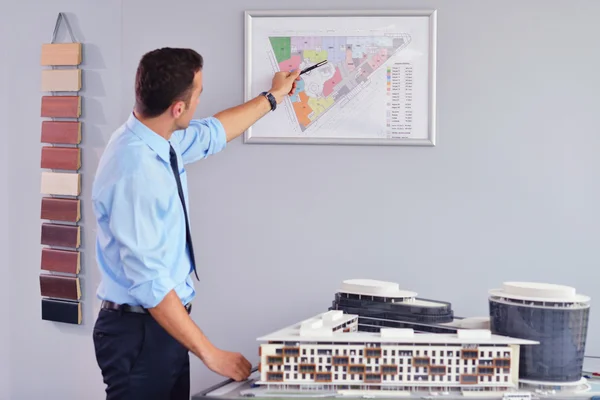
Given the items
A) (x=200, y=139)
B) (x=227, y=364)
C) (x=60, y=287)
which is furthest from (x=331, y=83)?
(x=60, y=287)

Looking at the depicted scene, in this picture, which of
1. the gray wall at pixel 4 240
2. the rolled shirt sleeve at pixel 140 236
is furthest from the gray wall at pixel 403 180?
the rolled shirt sleeve at pixel 140 236

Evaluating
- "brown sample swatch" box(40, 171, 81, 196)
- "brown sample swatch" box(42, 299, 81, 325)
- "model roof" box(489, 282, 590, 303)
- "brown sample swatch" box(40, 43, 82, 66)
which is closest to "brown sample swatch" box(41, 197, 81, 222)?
"brown sample swatch" box(40, 171, 81, 196)

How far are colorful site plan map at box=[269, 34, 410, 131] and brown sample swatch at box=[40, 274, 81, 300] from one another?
1069 mm

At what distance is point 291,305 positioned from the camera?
2656mm

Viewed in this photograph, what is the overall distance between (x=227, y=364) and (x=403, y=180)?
3.17ft

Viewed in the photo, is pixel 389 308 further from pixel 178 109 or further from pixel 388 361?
pixel 178 109

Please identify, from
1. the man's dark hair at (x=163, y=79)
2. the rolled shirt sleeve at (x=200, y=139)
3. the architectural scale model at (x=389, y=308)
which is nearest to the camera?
the man's dark hair at (x=163, y=79)

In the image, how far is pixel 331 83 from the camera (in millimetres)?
2586

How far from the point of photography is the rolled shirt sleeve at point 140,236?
1888 mm

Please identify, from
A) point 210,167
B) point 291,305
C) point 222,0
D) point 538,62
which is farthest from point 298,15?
point 291,305

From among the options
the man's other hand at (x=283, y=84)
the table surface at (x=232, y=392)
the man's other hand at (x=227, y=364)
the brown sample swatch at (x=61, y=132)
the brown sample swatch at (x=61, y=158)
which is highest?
the man's other hand at (x=283, y=84)

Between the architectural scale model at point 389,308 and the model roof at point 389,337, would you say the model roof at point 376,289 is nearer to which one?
the architectural scale model at point 389,308

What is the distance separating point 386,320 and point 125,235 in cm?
77

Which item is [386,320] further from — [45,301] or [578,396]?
[45,301]
